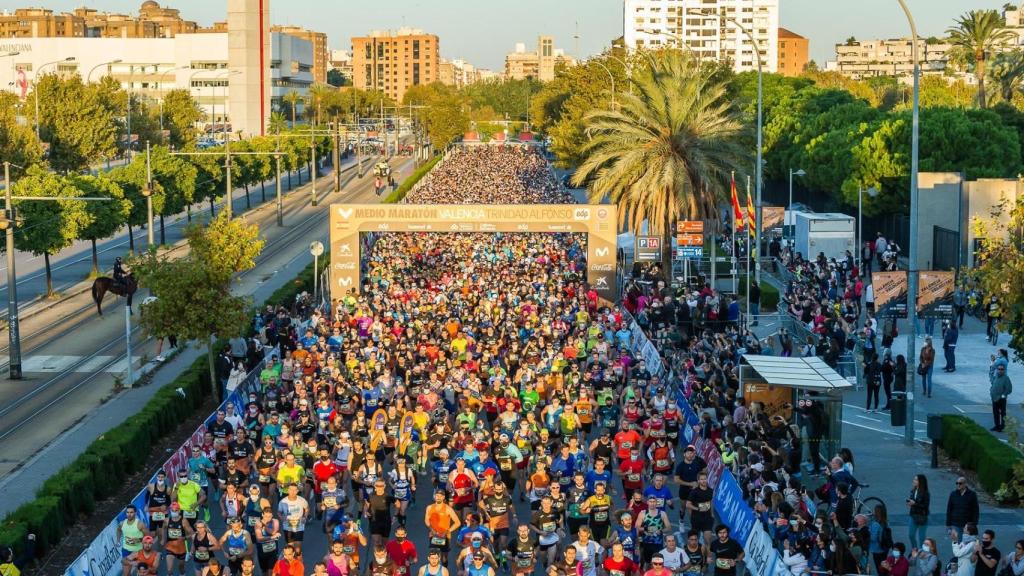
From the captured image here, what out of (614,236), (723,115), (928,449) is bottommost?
(928,449)

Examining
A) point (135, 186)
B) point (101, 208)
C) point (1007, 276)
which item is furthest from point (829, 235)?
point (1007, 276)

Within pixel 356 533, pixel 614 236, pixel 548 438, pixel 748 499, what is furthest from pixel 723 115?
pixel 356 533

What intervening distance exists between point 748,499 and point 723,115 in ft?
87.9

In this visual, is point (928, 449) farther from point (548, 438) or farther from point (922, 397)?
point (548, 438)

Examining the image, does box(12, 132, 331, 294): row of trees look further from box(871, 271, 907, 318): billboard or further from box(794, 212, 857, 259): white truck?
box(794, 212, 857, 259): white truck

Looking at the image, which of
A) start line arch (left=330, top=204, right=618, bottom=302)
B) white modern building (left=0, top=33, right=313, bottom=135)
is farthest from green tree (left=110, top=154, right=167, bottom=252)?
white modern building (left=0, top=33, right=313, bottom=135)

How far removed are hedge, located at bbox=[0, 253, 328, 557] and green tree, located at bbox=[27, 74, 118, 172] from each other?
61129 millimetres

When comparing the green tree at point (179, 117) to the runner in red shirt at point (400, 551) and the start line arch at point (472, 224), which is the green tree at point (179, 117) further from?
the runner in red shirt at point (400, 551)

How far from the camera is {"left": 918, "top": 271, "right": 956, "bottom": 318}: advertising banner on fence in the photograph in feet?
108

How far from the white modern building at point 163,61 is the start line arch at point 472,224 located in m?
114

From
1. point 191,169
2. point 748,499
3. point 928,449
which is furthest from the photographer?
point 191,169

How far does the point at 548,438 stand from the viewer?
20.8 meters

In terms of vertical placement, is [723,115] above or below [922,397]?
above

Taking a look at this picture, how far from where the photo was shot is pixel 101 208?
50.7 m
